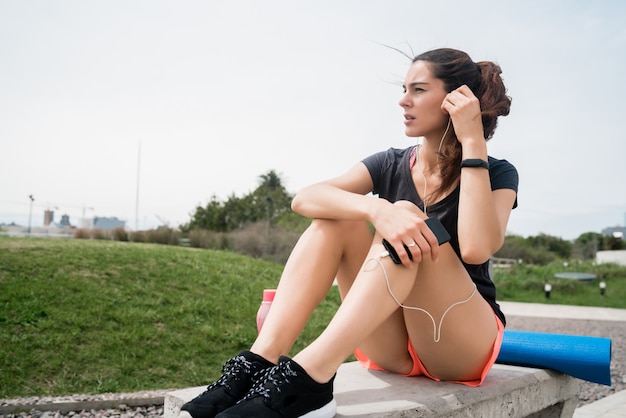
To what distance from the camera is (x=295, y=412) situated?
5.11 ft

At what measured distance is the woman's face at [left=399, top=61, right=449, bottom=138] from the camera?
2.22 meters

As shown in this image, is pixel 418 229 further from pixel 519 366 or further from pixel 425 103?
pixel 519 366

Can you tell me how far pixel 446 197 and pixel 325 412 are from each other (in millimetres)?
1001

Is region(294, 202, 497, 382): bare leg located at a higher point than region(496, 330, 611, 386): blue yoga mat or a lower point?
higher

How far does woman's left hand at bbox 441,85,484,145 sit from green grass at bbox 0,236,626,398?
3.44m

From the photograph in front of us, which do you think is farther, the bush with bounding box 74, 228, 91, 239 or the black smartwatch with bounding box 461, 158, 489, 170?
the bush with bounding box 74, 228, 91, 239

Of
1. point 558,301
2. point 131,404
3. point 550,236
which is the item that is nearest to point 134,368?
point 131,404

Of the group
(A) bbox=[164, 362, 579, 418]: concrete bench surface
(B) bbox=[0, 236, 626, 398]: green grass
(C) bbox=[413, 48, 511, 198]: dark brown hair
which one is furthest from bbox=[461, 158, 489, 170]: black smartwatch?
(B) bbox=[0, 236, 626, 398]: green grass

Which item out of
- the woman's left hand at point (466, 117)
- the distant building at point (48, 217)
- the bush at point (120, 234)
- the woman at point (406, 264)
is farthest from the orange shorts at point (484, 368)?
the distant building at point (48, 217)

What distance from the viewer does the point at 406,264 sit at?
5.65 feet

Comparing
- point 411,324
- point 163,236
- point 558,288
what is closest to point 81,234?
point 163,236

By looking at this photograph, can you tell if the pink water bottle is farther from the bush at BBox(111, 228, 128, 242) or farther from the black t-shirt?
the bush at BBox(111, 228, 128, 242)

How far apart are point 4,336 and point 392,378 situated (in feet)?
12.8

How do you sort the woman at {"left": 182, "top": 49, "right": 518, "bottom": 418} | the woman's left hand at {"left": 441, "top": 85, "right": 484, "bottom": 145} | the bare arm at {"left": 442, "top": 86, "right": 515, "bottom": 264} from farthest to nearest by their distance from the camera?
the woman's left hand at {"left": 441, "top": 85, "right": 484, "bottom": 145} < the bare arm at {"left": 442, "top": 86, "right": 515, "bottom": 264} < the woman at {"left": 182, "top": 49, "right": 518, "bottom": 418}
